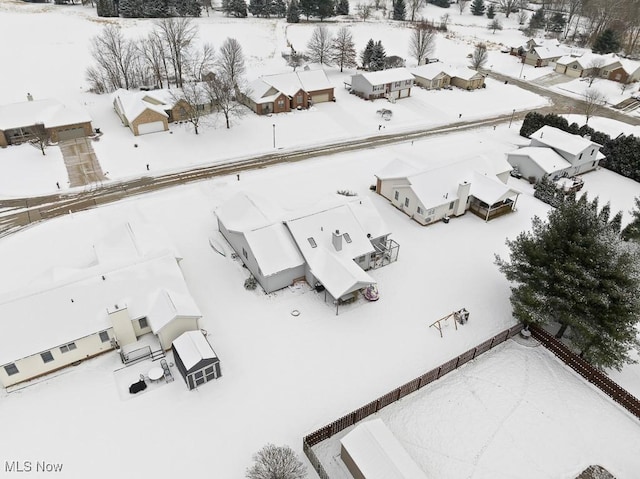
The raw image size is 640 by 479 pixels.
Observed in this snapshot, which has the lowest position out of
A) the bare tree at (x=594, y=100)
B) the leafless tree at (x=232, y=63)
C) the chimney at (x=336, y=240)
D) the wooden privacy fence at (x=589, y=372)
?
the wooden privacy fence at (x=589, y=372)

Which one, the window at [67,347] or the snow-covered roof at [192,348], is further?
the window at [67,347]

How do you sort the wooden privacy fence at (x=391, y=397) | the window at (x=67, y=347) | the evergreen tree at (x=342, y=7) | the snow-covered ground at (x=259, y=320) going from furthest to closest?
1. the evergreen tree at (x=342, y=7)
2. the window at (x=67, y=347)
3. the snow-covered ground at (x=259, y=320)
4. the wooden privacy fence at (x=391, y=397)

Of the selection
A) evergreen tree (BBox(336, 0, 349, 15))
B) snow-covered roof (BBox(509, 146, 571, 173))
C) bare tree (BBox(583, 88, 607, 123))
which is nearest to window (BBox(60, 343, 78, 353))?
snow-covered roof (BBox(509, 146, 571, 173))

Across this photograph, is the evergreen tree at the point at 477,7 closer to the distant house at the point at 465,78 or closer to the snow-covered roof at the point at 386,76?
the distant house at the point at 465,78

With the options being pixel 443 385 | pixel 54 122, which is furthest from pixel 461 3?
pixel 443 385

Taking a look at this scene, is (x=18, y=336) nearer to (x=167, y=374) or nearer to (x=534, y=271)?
(x=167, y=374)

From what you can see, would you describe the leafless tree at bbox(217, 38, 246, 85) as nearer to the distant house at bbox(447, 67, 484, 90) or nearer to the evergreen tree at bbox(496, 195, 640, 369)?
the distant house at bbox(447, 67, 484, 90)

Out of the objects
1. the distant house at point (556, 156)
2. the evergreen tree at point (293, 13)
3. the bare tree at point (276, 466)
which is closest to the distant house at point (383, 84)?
the distant house at point (556, 156)
